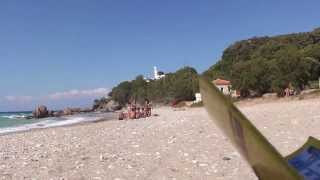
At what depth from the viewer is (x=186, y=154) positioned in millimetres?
11641

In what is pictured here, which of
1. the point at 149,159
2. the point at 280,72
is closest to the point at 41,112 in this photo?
the point at 280,72

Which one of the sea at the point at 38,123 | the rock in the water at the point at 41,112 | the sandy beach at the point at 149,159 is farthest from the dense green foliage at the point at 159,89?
the sandy beach at the point at 149,159

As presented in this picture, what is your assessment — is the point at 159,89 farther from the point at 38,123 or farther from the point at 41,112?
the point at 38,123

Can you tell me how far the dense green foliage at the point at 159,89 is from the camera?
10551 cm

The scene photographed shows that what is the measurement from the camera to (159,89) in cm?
12506

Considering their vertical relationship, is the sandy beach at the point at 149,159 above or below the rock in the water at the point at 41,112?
below

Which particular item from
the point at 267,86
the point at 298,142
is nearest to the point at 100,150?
the point at 298,142

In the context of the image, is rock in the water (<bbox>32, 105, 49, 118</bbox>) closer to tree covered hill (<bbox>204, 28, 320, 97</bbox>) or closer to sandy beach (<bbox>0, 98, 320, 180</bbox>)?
tree covered hill (<bbox>204, 28, 320, 97</bbox>)

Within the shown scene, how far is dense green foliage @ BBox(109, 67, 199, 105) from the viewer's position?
10551 cm

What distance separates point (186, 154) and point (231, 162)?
1.69 meters

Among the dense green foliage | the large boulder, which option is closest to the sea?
the dense green foliage

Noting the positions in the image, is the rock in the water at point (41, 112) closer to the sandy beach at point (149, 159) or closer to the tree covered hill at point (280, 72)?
the tree covered hill at point (280, 72)

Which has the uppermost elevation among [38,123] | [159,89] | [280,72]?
[159,89]

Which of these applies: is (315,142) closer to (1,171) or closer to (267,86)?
(1,171)
